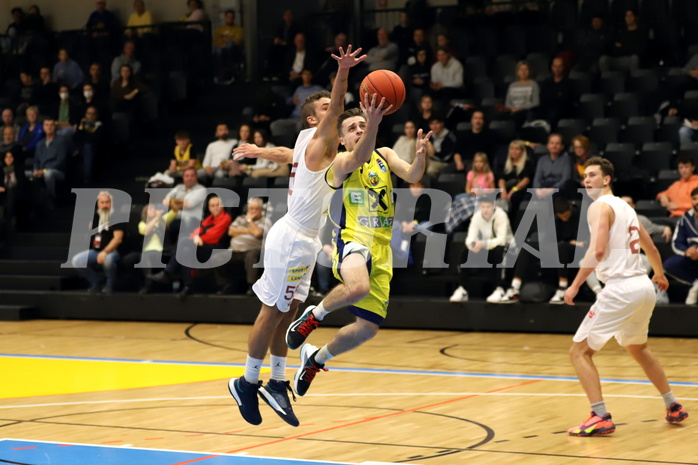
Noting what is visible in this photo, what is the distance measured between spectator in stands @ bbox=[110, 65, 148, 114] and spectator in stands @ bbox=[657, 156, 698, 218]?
903 centimetres

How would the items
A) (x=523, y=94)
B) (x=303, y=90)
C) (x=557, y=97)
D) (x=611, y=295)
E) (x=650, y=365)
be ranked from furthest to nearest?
(x=303, y=90) < (x=523, y=94) < (x=557, y=97) < (x=650, y=365) < (x=611, y=295)

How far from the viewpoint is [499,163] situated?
1276 centimetres

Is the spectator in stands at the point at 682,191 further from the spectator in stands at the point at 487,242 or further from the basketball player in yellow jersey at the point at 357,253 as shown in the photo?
the basketball player in yellow jersey at the point at 357,253

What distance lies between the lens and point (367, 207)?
6.46 m

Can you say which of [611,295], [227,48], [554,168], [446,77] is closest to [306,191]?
[611,295]

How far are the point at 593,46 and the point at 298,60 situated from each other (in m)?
4.67

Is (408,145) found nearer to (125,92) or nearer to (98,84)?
(125,92)

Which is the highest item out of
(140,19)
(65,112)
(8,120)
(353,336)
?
(140,19)

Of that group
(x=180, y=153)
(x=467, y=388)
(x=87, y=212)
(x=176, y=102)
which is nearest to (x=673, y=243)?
(x=467, y=388)

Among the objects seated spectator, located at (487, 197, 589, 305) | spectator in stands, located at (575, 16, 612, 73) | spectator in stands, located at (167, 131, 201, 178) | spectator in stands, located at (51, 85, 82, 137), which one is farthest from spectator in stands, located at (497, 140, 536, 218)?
spectator in stands, located at (51, 85, 82, 137)

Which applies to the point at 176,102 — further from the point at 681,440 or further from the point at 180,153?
the point at 681,440

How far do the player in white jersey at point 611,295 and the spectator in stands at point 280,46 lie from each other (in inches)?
428

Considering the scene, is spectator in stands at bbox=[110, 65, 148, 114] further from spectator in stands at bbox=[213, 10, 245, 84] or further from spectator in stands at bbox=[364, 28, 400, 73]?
spectator in stands at bbox=[364, 28, 400, 73]

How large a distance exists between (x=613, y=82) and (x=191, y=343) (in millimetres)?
6716
